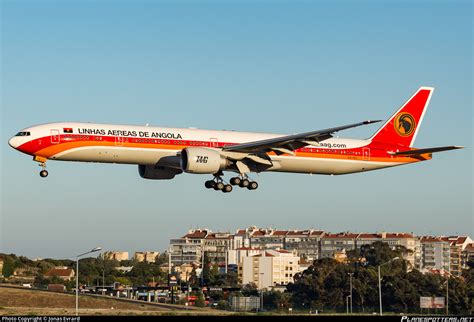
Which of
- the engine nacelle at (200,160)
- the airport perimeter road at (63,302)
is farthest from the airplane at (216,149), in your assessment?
the airport perimeter road at (63,302)

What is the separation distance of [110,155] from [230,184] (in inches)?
473

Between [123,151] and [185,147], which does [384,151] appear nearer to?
[185,147]

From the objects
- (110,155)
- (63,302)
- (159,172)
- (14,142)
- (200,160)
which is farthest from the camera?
(63,302)

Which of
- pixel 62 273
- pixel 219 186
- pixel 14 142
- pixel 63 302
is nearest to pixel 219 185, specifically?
pixel 219 186

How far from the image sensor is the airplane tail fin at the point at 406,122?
81.3m

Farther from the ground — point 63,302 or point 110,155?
point 110,155

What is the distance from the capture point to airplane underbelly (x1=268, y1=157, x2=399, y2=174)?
7462 cm

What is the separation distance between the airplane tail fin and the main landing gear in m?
13.2

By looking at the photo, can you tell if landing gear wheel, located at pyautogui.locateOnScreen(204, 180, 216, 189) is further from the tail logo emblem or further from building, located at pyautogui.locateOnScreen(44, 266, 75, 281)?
building, located at pyautogui.locateOnScreen(44, 266, 75, 281)

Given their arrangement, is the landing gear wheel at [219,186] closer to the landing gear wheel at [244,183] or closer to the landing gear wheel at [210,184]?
the landing gear wheel at [210,184]

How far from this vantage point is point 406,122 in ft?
273

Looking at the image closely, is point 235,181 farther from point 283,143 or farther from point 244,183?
point 283,143

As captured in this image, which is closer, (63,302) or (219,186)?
(219,186)

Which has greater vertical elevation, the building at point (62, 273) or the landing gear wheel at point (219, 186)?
the landing gear wheel at point (219, 186)
